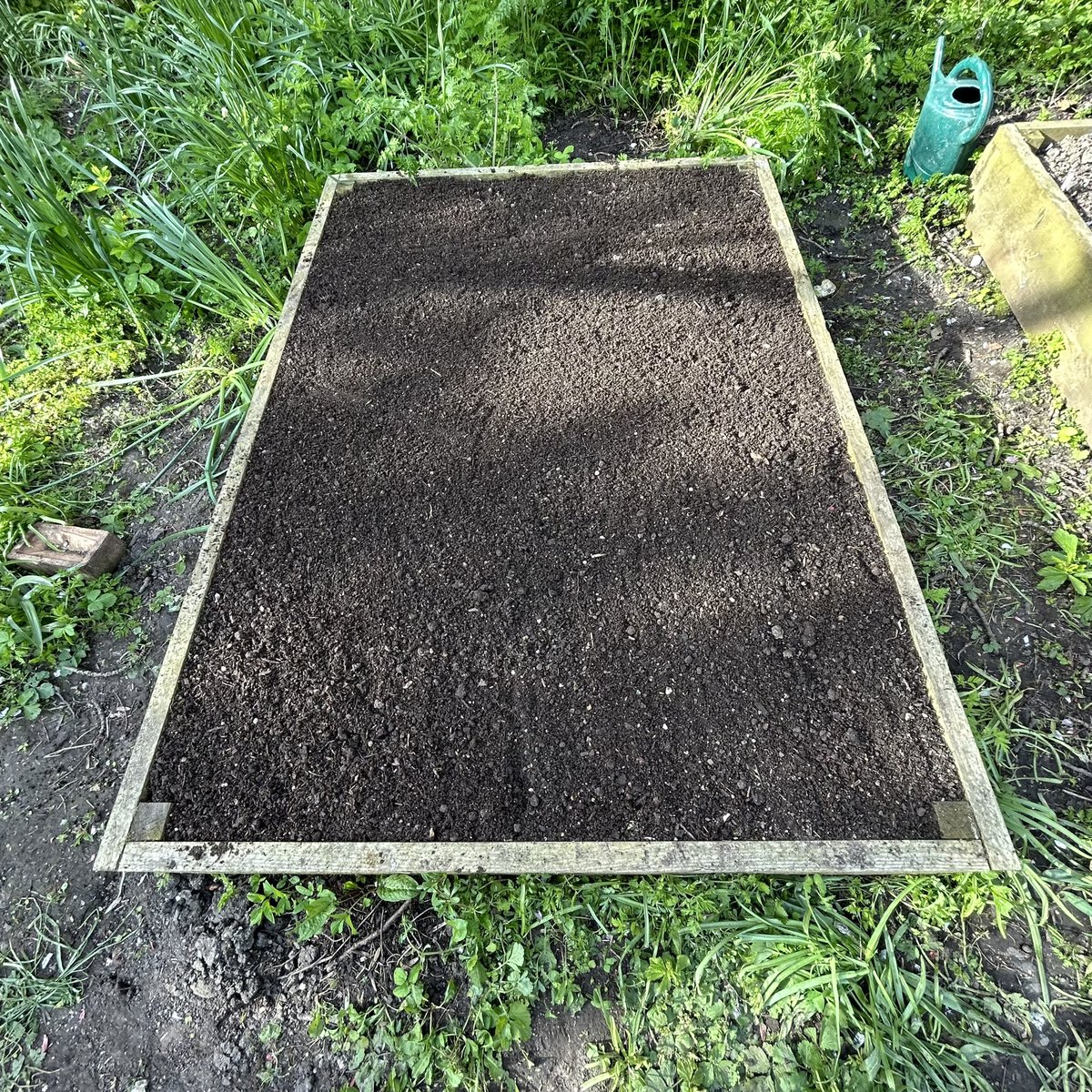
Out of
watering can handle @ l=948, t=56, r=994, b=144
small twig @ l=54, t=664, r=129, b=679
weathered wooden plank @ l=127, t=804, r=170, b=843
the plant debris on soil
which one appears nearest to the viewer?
weathered wooden plank @ l=127, t=804, r=170, b=843

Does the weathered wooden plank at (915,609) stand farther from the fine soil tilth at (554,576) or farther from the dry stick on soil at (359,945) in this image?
the dry stick on soil at (359,945)

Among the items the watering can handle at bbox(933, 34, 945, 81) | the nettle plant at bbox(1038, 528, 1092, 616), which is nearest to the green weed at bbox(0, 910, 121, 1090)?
the nettle plant at bbox(1038, 528, 1092, 616)

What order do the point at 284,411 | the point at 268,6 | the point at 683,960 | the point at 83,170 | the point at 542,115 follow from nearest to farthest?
the point at 683,960
the point at 284,411
the point at 83,170
the point at 268,6
the point at 542,115

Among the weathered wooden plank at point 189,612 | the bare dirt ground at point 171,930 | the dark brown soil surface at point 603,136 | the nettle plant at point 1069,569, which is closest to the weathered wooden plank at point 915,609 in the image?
the bare dirt ground at point 171,930

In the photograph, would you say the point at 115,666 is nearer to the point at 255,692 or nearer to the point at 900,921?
the point at 255,692

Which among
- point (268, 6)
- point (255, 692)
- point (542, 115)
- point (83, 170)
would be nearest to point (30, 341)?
point (83, 170)

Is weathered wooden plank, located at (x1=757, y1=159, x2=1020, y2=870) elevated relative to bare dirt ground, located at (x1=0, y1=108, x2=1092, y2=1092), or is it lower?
elevated

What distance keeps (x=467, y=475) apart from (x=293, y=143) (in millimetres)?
1788

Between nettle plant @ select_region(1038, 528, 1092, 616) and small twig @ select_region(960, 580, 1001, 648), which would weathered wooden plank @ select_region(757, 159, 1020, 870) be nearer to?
small twig @ select_region(960, 580, 1001, 648)

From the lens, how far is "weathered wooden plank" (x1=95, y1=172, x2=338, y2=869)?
1527 mm

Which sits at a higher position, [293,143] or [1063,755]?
[293,143]

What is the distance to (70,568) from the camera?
201 cm

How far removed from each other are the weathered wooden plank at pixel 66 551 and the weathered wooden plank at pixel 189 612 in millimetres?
369

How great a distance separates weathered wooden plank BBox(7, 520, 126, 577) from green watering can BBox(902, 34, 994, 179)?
131 inches
